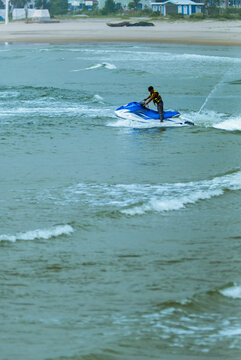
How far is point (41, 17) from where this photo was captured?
115 metres

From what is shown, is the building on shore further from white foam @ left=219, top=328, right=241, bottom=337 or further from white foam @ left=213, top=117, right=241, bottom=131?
white foam @ left=219, top=328, right=241, bottom=337

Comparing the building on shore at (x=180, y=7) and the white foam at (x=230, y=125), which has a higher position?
the building on shore at (x=180, y=7)

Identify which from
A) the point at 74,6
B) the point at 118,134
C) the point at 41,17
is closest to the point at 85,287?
the point at 118,134

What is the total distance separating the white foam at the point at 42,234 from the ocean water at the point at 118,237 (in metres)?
0.03

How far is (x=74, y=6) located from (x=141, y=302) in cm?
14063

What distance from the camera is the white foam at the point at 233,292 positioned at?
938 centimetres

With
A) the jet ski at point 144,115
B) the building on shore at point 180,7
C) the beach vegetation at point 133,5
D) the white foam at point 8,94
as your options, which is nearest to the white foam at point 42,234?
the jet ski at point 144,115

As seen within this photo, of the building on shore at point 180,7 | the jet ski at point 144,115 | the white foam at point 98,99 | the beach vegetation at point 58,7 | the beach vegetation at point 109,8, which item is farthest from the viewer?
the beach vegetation at point 58,7

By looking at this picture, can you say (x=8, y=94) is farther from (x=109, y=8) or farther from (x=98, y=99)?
(x=109, y=8)

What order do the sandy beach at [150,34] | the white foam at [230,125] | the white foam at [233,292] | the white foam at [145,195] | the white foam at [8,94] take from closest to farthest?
the white foam at [233,292] < the white foam at [145,195] < the white foam at [230,125] < the white foam at [8,94] < the sandy beach at [150,34]

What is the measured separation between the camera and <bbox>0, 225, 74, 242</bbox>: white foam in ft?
38.3

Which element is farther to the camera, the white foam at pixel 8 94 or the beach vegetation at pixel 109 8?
the beach vegetation at pixel 109 8

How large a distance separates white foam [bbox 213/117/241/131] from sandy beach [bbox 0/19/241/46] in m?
40.1

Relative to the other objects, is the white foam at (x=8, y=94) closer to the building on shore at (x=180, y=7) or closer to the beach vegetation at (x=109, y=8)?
the building on shore at (x=180, y=7)
